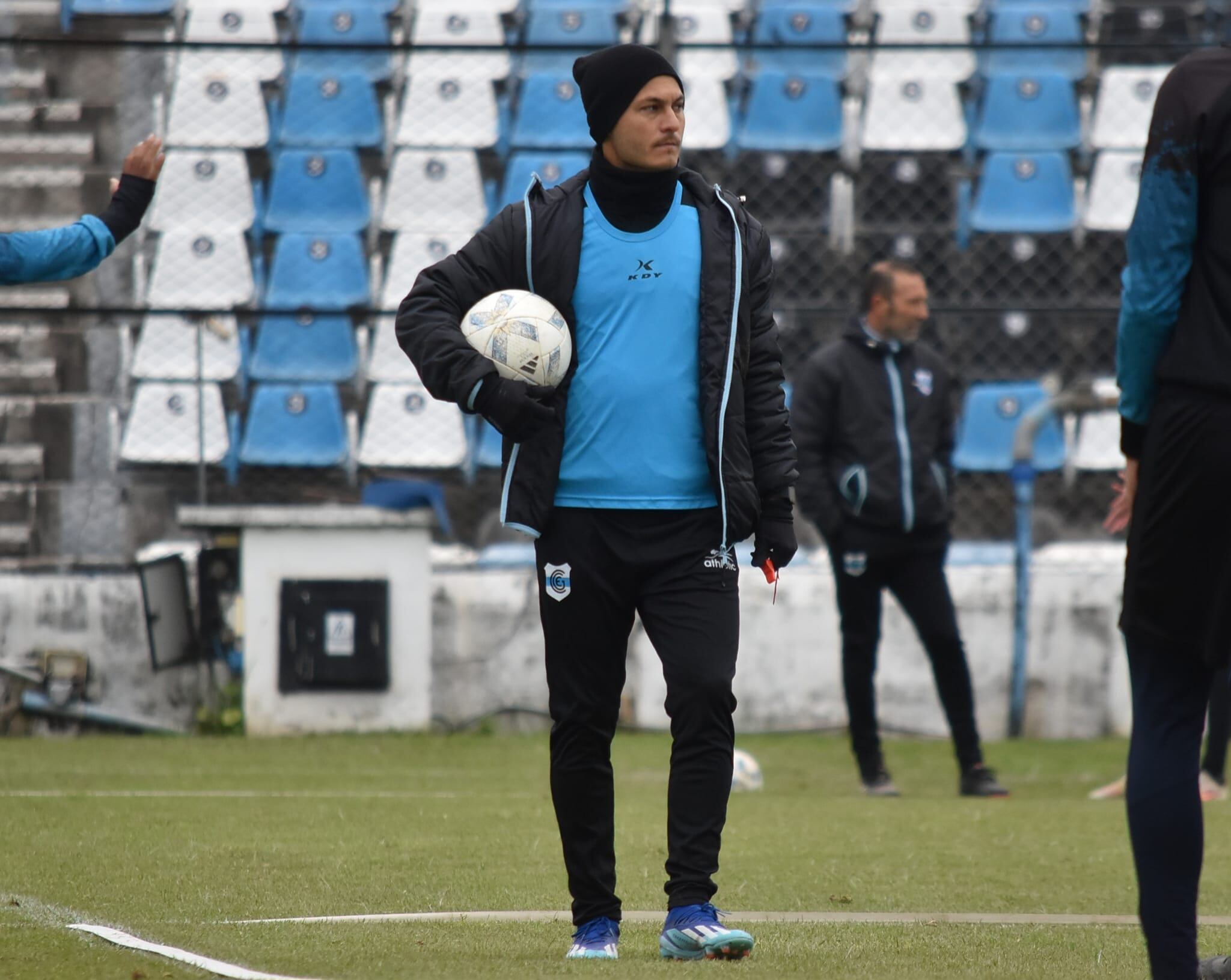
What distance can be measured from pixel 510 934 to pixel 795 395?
386cm

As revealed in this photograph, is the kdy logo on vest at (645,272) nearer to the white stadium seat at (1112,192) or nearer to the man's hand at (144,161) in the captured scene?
the man's hand at (144,161)

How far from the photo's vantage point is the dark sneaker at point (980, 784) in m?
6.97

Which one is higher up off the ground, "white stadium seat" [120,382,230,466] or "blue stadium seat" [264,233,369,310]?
"blue stadium seat" [264,233,369,310]

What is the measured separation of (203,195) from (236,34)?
159cm

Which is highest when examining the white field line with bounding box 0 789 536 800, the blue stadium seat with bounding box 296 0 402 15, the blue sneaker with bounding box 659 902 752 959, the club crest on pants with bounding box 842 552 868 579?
the blue stadium seat with bounding box 296 0 402 15

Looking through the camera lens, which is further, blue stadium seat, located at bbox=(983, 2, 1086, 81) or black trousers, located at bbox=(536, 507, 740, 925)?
blue stadium seat, located at bbox=(983, 2, 1086, 81)

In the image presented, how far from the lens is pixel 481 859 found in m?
4.97

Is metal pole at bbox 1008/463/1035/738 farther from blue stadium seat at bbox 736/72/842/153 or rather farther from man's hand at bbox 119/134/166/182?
man's hand at bbox 119/134/166/182

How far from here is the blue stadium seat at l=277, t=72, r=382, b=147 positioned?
12.4 m

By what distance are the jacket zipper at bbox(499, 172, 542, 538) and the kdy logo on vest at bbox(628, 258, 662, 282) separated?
0.67 feet

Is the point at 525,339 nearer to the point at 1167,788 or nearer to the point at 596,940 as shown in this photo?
the point at 596,940

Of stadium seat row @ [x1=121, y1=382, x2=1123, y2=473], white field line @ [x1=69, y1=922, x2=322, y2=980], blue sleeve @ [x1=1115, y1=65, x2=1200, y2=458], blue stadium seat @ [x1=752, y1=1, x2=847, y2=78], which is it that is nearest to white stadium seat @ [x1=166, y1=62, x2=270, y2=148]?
stadium seat row @ [x1=121, y1=382, x2=1123, y2=473]

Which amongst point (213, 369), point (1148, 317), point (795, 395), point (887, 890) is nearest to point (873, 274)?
point (795, 395)

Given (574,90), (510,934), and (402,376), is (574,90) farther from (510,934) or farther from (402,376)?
(510,934)
